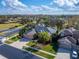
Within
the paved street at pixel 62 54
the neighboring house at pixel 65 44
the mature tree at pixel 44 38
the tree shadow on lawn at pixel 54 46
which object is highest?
the mature tree at pixel 44 38

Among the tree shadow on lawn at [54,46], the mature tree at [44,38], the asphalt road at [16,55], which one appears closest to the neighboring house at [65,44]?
the tree shadow on lawn at [54,46]

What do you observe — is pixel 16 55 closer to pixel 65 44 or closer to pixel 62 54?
pixel 62 54

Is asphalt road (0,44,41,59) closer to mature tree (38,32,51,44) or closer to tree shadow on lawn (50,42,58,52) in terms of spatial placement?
tree shadow on lawn (50,42,58,52)

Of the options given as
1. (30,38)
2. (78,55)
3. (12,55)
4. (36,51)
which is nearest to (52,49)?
(36,51)

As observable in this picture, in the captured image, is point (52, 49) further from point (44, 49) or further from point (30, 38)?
point (30, 38)

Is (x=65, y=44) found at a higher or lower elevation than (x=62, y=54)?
higher

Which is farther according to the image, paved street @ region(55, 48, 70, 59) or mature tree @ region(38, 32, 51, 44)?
mature tree @ region(38, 32, 51, 44)

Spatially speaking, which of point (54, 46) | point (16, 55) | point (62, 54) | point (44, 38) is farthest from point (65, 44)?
point (16, 55)

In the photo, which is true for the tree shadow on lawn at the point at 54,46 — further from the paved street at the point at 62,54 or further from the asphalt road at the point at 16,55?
the asphalt road at the point at 16,55

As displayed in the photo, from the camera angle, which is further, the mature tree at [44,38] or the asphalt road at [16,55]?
the mature tree at [44,38]

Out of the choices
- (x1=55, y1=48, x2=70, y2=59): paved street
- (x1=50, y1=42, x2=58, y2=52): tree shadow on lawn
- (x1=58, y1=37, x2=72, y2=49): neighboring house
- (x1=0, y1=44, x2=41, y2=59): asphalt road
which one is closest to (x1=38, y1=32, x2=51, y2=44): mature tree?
(x1=50, y1=42, x2=58, y2=52): tree shadow on lawn

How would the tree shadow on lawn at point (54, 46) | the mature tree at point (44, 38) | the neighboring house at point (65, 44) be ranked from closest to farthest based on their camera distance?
the tree shadow on lawn at point (54, 46) → the neighboring house at point (65, 44) → the mature tree at point (44, 38)
